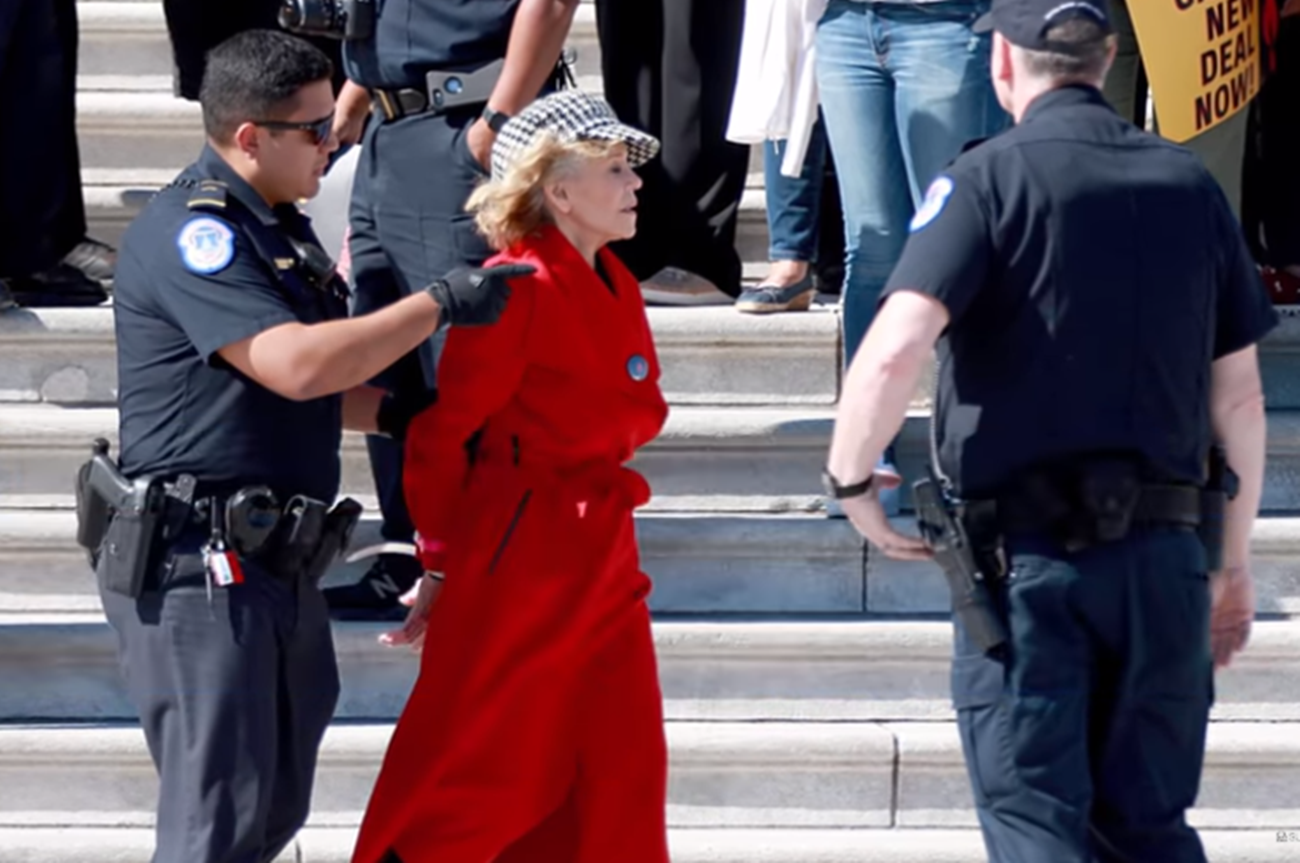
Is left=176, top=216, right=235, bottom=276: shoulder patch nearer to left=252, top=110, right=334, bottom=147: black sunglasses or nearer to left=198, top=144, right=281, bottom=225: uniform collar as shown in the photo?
left=198, top=144, right=281, bottom=225: uniform collar

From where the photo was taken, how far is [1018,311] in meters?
3.54

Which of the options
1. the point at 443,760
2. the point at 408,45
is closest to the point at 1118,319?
the point at 443,760

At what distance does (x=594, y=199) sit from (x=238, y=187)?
0.62 m

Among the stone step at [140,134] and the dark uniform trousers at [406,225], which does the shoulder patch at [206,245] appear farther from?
the stone step at [140,134]

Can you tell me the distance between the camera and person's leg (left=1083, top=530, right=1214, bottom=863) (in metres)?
3.52

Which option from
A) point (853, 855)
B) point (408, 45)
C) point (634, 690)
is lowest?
point (853, 855)

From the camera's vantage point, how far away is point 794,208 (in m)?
5.66

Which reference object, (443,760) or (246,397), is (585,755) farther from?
(246,397)

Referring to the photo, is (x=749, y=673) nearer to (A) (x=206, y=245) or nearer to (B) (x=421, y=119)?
(B) (x=421, y=119)

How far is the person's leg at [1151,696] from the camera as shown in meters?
3.52

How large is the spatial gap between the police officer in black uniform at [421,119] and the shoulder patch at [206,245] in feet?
2.86

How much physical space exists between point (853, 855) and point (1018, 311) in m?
1.59

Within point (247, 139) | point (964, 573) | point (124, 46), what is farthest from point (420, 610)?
point (124, 46)

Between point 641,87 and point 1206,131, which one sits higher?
point 1206,131
